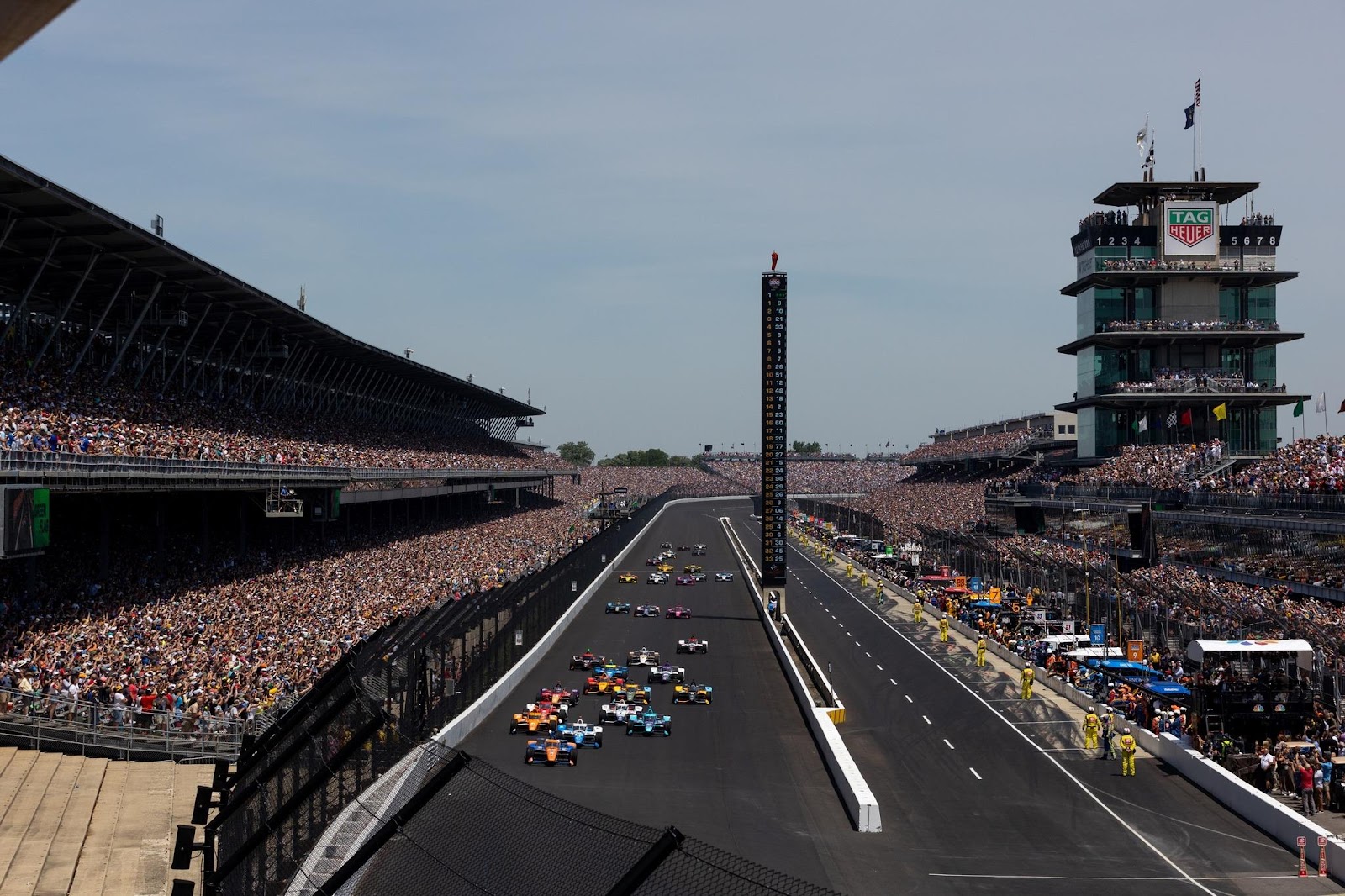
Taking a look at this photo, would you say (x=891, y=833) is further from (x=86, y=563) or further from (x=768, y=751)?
(x=86, y=563)

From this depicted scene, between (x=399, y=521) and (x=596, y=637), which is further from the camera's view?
(x=399, y=521)

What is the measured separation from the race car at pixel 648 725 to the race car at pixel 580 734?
3.98 feet

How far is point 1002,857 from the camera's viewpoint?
22000 mm

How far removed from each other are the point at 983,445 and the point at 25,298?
108 metres

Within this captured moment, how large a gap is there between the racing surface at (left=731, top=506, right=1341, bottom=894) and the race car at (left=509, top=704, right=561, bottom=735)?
307 inches

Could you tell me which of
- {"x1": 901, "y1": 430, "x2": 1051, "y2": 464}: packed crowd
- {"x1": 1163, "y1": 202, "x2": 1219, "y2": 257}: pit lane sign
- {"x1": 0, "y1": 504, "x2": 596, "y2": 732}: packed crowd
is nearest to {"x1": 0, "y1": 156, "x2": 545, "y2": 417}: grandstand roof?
{"x1": 0, "y1": 504, "x2": 596, "y2": 732}: packed crowd

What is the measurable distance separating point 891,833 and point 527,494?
103929 millimetres

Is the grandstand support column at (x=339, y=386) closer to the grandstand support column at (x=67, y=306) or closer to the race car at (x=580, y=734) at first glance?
the grandstand support column at (x=67, y=306)

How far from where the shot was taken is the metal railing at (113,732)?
20.7m

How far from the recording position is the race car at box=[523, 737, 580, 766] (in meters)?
28.1

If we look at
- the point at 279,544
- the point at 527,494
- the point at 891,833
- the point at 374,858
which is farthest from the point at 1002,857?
the point at 527,494

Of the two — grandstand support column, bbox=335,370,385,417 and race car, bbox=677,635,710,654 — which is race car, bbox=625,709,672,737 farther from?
grandstand support column, bbox=335,370,385,417

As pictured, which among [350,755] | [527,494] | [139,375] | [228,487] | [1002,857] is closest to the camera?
[350,755]

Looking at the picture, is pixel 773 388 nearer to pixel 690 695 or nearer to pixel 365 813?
pixel 690 695
